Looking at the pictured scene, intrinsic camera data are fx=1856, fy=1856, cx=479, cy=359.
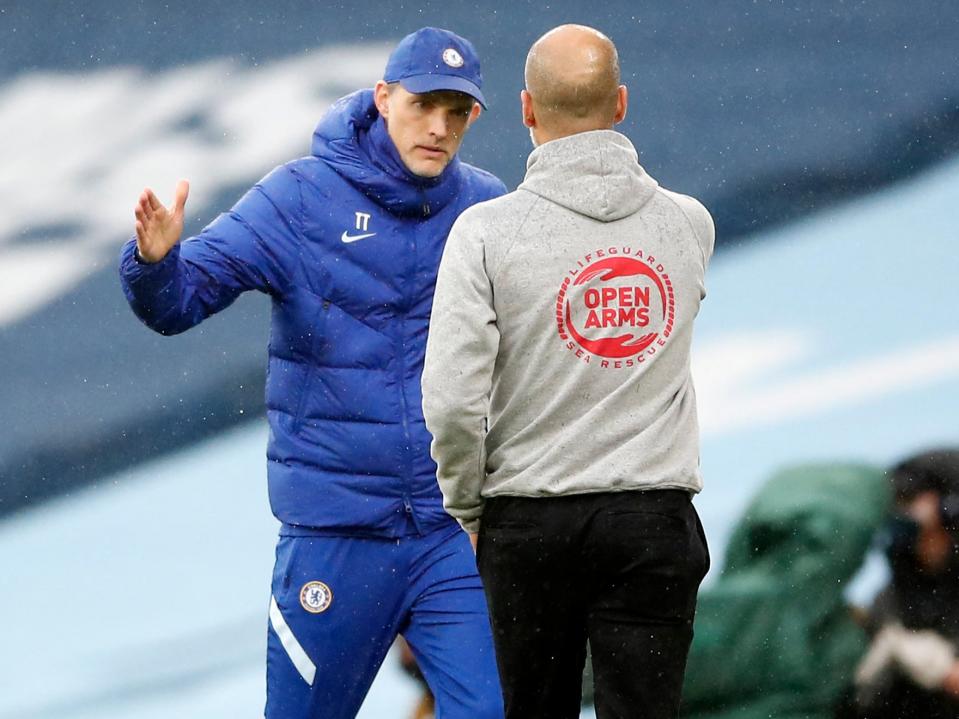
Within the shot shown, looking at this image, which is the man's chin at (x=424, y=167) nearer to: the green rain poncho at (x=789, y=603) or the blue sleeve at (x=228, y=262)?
the blue sleeve at (x=228, y=262)

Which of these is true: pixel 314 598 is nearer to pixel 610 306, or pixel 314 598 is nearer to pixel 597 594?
pixel 597 594

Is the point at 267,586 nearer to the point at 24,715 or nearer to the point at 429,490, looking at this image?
the point at 24,715

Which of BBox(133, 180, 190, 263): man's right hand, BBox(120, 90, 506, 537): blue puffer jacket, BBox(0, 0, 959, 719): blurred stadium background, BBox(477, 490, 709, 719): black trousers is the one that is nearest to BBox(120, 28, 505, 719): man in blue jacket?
BBox(120, 90, 506, 537): blue puffer jacket

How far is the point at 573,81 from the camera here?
10.3ft

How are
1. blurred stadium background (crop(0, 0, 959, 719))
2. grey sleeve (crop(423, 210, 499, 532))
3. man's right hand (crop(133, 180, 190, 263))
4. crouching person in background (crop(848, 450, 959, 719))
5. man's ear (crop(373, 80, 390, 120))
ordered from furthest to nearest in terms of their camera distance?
blurred stadium background (crop(0, 0, 959, 719)), crouching person in background (crop(848, 450, 959, 719)), man's ear (crop(373, 80, 390, 120)), man's right hand (crop(133, 180, 190, 263)), grey sleeve (crop(423, 210, 499, 532))

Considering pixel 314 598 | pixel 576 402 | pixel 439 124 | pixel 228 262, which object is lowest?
pixel 314 598

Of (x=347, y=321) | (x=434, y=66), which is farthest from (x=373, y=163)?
(x=347, y=321)

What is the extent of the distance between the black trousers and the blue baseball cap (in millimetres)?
1118

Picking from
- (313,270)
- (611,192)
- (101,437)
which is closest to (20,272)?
(101,437)

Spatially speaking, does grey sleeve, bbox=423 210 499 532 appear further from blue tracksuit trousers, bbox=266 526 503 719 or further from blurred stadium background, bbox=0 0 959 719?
blurred stadium background, bbox=0 0 959 719

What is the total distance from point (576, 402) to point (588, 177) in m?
0.38

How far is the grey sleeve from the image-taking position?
3066 millimetres

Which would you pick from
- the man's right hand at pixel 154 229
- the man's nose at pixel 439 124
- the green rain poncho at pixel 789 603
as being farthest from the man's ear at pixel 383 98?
the green rain poncho at pixel 789 603

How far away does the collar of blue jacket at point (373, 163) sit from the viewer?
3.97 m
